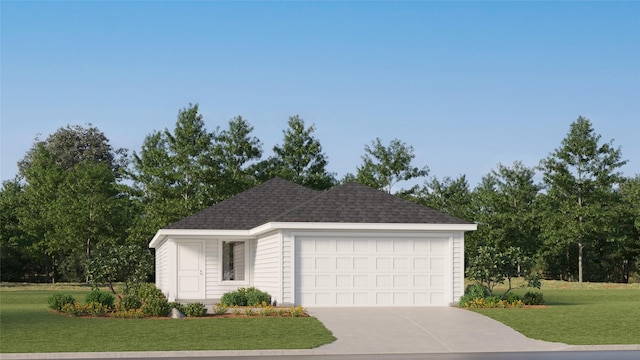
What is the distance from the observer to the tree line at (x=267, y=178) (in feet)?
188

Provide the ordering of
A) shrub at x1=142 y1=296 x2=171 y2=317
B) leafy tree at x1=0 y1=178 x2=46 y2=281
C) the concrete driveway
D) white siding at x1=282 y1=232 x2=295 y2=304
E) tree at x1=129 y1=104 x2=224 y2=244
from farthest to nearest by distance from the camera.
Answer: leafy tree at x1=0 y1=178 x2=46 y2=281
tree at x1=129 y1=104 x2=224 y2=244
white siding at x1=282 y1=232 x2=295 y2=304
shrub at x1=142 y1=296 x2=171 y2=317
the concrete driveway

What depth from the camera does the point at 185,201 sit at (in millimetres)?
54969

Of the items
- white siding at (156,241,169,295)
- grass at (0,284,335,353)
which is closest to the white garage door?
grass at (0,284,335,353)

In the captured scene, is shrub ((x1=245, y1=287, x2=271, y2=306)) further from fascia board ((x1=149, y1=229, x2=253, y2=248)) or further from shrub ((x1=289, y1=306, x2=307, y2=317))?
fascia board ((x1=149, y1=229, x2=253, y2=248))

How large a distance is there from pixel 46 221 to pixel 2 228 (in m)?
10.4

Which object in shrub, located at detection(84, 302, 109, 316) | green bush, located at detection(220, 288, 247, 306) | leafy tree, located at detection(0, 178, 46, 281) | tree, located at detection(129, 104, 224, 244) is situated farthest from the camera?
leafy tree, located at detection(0, 178, 46, 281)

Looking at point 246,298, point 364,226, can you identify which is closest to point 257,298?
point 246,298

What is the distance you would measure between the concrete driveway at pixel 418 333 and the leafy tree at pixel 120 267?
11.2m

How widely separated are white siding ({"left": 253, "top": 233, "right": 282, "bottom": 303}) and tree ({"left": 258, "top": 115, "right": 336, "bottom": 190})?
27458 millimetres

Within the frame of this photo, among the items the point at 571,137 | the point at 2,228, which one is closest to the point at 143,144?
the point at 2,228

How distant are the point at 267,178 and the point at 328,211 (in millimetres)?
31869

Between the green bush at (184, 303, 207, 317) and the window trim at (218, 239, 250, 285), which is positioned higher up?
the window trim at (218, 239, 250, 285)

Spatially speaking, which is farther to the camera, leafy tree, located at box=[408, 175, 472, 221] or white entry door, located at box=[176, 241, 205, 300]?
leafy tree, located at box=[408, 175, 472, 221]

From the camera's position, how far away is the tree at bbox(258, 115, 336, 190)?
203ft
